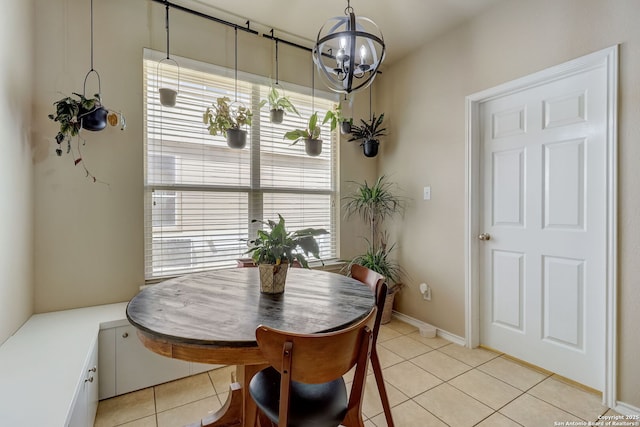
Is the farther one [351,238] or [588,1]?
[351,238]

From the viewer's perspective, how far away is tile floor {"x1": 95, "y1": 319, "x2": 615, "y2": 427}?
173cm

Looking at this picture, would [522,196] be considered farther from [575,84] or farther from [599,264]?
[575,84]

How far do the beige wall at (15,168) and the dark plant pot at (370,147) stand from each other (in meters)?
2.69

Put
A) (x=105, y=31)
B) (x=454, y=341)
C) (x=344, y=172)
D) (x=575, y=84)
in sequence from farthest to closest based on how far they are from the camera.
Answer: (x=344, y=172) < (x=454, y=341) < (x=105, y=31) < (x=575, y=84)

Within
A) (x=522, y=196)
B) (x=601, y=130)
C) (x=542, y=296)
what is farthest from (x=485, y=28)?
(x=542, y=296)

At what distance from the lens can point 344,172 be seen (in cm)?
338

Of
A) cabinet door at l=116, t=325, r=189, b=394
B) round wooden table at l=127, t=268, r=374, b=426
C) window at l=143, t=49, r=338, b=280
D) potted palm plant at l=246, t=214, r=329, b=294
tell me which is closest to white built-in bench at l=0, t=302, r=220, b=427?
cabinet door at l=116, t=325, r=189, b=394

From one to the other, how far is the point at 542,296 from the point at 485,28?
2.15 metres

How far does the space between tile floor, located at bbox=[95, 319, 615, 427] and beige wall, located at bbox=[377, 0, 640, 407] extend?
1.20 ft

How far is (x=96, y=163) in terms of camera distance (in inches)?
85.9

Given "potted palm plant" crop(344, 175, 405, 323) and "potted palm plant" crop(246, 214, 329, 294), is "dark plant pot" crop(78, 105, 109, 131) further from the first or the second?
"potted palm plant" crop(344, 175, 405, 323)

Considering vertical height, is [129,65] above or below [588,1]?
below

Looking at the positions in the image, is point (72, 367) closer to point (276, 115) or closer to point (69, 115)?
point (69, 115)

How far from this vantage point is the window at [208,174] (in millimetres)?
2428
